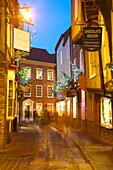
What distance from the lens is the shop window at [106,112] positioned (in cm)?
1534

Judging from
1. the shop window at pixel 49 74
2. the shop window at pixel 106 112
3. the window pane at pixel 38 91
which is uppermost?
the shop window at pixel 49 74

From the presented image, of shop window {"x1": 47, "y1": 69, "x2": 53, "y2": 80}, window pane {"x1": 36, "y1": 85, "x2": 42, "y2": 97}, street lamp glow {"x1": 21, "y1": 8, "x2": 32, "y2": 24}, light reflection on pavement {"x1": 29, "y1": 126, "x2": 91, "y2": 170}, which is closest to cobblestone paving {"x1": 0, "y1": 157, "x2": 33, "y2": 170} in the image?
light reflection on pavement {"x1": 29, "y1": 126, "x2": 91, "y2": 170}

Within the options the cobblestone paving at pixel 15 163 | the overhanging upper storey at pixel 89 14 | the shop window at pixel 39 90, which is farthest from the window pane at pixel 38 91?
the cobblestone paving at pixel 15 163

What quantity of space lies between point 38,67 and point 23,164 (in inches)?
1630

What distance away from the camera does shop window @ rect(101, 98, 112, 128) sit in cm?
1534

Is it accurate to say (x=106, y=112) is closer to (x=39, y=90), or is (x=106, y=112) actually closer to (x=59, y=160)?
(x=59, y=160)

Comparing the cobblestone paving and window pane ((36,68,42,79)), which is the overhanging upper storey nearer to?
the cobblestone paving

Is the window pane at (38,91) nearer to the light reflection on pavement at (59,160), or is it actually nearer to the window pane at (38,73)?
the window pane at (38,73)

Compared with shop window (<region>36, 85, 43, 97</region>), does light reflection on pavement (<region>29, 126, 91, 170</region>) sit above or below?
below

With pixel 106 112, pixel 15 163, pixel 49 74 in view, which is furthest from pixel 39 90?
pixel 15 163

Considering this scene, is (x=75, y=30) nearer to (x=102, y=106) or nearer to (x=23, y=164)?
(x=102, y=106)

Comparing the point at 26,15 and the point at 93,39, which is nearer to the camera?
the point at 93,39

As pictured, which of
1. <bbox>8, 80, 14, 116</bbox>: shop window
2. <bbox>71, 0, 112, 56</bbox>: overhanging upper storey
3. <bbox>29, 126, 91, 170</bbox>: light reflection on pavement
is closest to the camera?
<bbox>29, 126, 91, 170</bbox>: light reflection on pavement

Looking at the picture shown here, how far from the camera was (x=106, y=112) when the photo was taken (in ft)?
53.3
